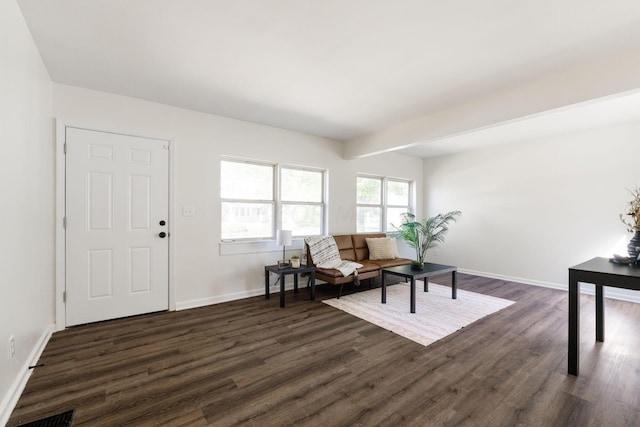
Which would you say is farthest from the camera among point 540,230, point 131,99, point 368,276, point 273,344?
point 540,230

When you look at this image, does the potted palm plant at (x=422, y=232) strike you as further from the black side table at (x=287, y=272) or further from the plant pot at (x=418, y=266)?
the black side table at (x=287, y=272)

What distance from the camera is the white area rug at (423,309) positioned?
2.93m

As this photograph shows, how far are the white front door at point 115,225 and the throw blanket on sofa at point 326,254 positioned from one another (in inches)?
76.5

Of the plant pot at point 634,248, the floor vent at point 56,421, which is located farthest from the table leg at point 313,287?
the plant pot at point 634,248

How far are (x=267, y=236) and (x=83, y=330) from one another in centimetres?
230

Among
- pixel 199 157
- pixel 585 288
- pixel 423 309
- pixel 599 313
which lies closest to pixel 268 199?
pixel 199 157

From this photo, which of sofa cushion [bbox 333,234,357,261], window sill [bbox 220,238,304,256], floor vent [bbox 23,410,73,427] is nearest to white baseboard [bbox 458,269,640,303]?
sofa cushion [bbox 333,234,357,261]

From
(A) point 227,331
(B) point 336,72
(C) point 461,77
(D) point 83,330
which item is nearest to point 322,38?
(B) point 336,72

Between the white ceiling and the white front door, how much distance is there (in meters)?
0.65

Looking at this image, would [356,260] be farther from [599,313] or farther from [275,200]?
[599,313]

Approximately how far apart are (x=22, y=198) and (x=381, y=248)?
436 cm

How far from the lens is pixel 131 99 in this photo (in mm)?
3217

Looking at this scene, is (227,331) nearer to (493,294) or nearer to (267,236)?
(267,236)

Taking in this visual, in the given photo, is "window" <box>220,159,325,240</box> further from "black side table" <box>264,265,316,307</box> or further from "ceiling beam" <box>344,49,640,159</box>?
"ceiling beam" <box>344,49,640,159</box>
